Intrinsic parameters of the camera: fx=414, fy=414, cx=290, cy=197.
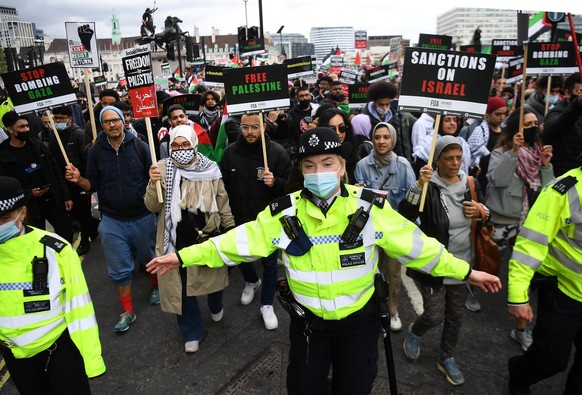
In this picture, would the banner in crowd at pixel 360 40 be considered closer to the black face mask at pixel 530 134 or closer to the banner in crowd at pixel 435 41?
the banner in crowd at pixel 435 41

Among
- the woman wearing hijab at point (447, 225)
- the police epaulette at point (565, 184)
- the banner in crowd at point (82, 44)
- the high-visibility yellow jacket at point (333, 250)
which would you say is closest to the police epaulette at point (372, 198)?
the high-visibility yellow jacket at point (333, 250)

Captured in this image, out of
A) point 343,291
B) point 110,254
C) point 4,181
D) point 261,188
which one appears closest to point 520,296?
point 343,291

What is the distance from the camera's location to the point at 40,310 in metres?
2.44

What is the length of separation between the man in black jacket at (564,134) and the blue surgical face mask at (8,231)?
513cm

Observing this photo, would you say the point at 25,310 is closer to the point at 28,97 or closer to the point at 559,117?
the point at 28,97

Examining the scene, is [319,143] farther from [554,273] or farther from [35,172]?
[35,172]

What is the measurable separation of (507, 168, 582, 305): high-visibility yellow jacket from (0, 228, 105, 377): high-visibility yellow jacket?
2.69 metres

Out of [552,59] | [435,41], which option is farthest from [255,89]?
[435,41]

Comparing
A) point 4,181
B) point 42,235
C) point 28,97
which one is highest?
point 28,97

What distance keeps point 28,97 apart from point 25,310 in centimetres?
329

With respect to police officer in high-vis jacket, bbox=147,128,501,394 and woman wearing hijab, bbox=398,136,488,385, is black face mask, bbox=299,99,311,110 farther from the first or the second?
police officer in high-vis jacket, bbox=147,128,501,394

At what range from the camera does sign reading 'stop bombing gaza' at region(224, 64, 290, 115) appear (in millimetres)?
4551

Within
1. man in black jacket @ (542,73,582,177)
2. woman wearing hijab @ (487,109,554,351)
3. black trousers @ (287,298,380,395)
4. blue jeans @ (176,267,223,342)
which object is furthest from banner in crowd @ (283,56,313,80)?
black trousers @ (287,298,380,395)

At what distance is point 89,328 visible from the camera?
2.51 m
